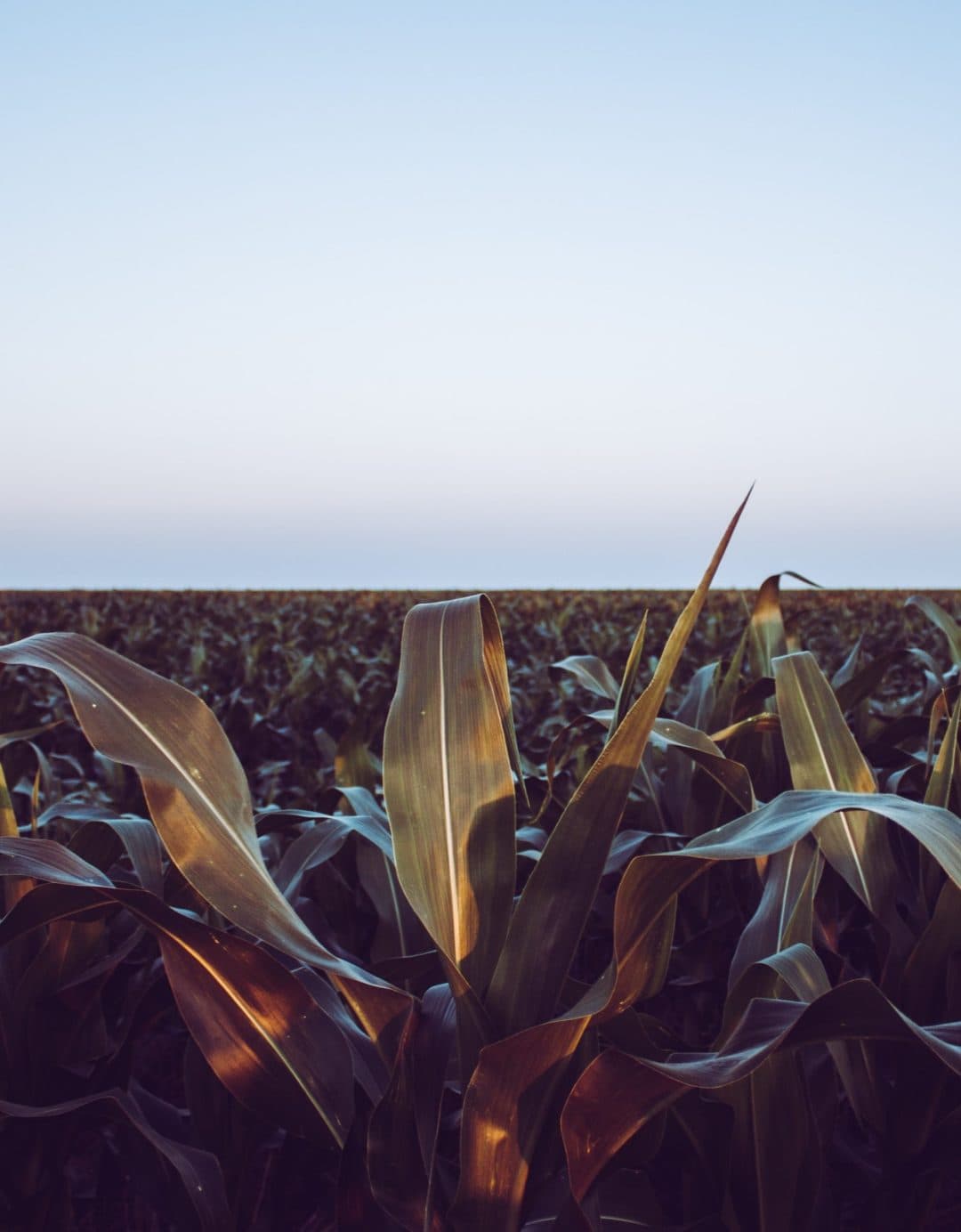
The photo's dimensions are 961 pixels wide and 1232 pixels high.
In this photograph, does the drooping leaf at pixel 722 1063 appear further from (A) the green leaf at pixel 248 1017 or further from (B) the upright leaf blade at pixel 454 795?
(A) the green leaf at pixel 248 1017

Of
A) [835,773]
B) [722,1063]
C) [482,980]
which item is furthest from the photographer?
[835,773]

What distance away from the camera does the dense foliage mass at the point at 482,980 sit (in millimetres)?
816

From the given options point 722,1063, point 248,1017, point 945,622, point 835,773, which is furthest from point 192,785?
point 945,622

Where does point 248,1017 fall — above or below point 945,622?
below

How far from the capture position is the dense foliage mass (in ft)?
2.68

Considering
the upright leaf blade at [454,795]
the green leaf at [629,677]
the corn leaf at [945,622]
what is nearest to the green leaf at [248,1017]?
the upright leaf blade at [454,795]

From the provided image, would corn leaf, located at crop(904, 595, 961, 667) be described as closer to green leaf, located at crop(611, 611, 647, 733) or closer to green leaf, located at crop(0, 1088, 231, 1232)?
green leaf, located at crop(611, 611, 647, 733)

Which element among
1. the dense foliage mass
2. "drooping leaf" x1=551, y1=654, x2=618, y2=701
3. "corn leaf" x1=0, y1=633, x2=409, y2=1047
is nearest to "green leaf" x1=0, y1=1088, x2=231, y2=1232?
the dense foliage mass

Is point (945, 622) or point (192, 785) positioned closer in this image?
point (192, 785)

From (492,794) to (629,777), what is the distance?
0.49 feet

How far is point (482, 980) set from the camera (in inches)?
35.1

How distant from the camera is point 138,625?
9.73 m

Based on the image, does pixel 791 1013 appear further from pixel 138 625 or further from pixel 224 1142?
pixel 138 625

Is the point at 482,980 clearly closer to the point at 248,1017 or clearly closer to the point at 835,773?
the point at 248,1017
